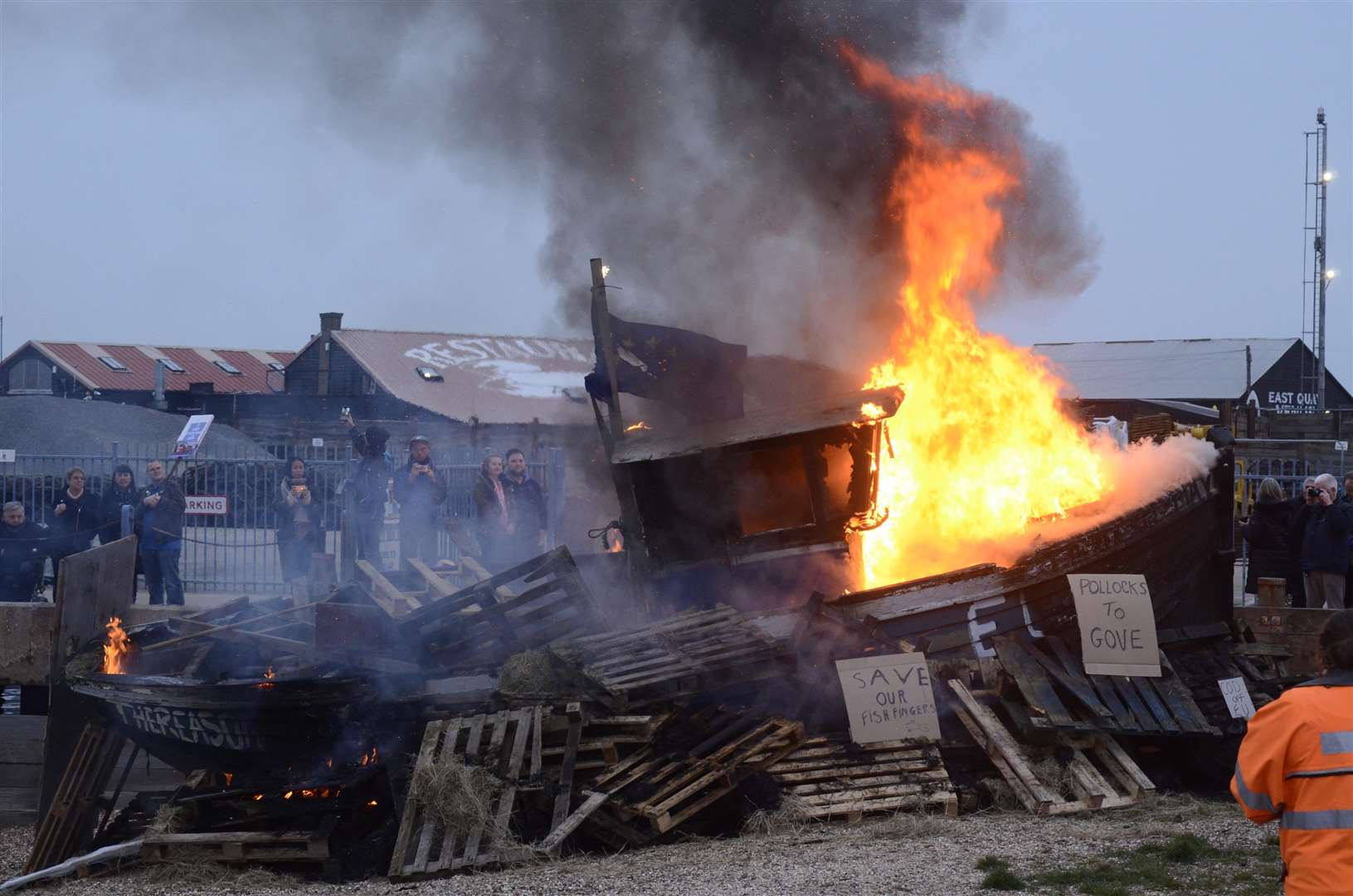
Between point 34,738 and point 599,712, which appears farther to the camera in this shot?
point 34,738

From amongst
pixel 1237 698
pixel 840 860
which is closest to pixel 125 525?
pixel 840 860

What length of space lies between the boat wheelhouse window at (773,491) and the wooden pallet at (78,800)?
495 cm

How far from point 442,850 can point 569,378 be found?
3209 centimetres

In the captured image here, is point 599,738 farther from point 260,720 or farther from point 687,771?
point 260,720

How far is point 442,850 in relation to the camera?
22.4ft

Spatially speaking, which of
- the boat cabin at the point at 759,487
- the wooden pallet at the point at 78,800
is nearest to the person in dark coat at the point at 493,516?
the boat cabin at the point at 759,487

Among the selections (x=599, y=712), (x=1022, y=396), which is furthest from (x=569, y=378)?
(x=599, y=712)

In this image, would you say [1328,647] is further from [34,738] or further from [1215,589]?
[34,738]

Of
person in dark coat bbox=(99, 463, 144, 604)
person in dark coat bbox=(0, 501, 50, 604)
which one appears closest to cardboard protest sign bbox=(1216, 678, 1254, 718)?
person in dark coat bbox=(99, 463, 144, 604)

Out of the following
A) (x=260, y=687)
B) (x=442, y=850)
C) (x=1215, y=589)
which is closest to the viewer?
(x=442, y=850)

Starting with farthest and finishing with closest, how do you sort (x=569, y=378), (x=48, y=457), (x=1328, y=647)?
(x=569, y=378), (x=48, y=457), (x=1328, y=647)

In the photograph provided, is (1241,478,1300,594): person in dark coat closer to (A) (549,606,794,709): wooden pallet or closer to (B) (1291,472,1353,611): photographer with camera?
(B) (1291,472,1353,611): photographer with camera

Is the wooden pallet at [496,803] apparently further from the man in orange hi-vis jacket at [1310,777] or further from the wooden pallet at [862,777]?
the man in orange hi-vis jacket at [1310,777]

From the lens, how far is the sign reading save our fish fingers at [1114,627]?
8492 mm
